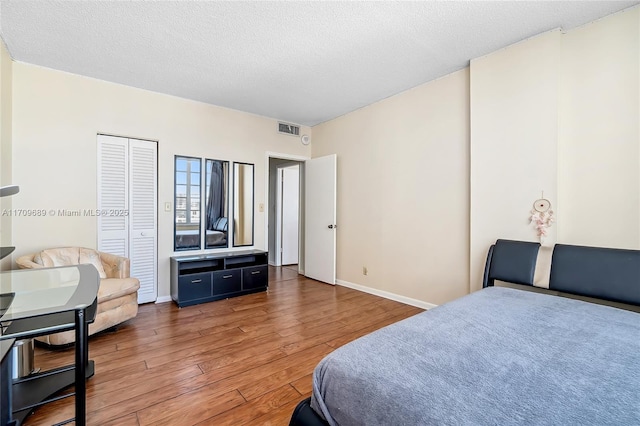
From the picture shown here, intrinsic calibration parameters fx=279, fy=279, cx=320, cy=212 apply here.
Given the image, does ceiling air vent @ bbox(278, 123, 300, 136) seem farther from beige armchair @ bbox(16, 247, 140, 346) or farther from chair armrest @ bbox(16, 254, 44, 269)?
chair armrest @ bbox(16, 254, 44, 269)

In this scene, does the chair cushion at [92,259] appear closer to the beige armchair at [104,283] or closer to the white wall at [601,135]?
the beige armchair at [104,283]

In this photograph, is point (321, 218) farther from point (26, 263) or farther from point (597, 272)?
point (26, 263)

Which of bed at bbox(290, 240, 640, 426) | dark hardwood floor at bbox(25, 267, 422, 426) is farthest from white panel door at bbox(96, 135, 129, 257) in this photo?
bed at bbox(290, 240, 640, 426)

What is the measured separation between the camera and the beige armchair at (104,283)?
2.48 meters

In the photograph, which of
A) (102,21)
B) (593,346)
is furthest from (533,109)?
(102,21)

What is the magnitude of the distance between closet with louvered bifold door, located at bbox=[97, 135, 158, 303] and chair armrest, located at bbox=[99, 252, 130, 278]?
27cm

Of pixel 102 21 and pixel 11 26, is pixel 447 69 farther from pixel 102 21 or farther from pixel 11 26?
pixel 11 26

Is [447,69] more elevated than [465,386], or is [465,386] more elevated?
[447,69]

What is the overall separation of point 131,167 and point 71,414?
2668 millimetres

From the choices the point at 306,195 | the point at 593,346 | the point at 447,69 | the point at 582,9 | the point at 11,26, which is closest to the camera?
the point at 593,346

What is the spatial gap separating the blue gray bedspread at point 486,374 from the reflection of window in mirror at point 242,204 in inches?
132

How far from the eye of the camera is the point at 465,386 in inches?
36.8

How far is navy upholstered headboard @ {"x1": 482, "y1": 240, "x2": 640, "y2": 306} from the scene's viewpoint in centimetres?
188

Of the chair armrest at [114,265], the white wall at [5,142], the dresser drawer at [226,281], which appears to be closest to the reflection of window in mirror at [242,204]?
the dresser drawer at [226,281]
